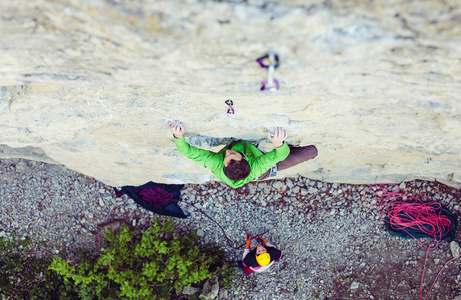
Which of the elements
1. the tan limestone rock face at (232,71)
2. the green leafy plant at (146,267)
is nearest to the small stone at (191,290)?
the green leafy plant at (146,267)

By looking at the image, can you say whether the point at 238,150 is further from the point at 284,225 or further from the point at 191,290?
the point at 191,290

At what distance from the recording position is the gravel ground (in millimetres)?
5246

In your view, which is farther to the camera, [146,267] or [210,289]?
[210,289]

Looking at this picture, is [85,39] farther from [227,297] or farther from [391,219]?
[391,219]

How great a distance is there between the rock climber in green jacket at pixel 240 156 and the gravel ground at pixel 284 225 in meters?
2.03

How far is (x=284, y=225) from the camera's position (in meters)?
5.51

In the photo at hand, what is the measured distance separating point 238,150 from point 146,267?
8.42 feet

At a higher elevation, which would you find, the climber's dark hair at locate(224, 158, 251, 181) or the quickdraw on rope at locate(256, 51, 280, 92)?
the quickdraw on rope at locate(256, 51, 280, 92)

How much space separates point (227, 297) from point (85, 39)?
4.91 meters

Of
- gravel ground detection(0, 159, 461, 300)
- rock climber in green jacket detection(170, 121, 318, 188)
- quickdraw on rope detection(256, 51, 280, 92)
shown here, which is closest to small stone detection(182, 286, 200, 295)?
gravel ground detection(0, 159, 461, 300)

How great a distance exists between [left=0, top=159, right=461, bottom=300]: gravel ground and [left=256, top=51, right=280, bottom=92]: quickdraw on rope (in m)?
3.70

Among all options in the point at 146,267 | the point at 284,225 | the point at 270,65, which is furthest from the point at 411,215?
the point at 270,65

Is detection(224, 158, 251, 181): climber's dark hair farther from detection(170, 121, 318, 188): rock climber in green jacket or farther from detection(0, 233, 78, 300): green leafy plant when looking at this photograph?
detection(0, 233, 78, 300): green leafy plant

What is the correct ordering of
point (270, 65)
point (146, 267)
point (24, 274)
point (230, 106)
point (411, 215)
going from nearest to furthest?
point (270, 65), point (230, 106), point (146, 267), point (411, 215), point (24, 274)
